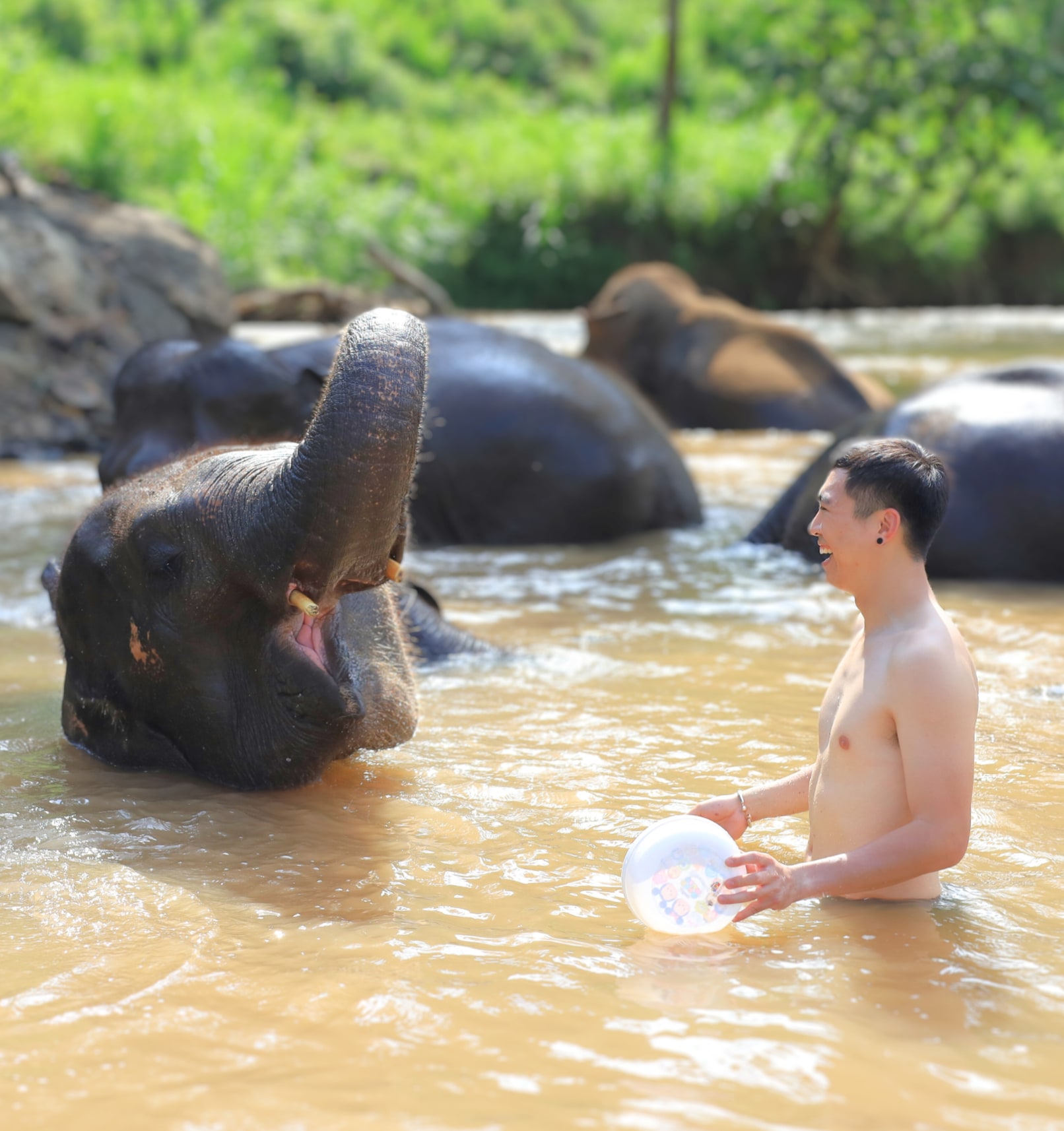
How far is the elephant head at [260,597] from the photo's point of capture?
279cm

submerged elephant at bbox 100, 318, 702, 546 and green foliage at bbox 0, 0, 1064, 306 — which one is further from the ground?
green foliage at bbox 0, 0, 1064, 306

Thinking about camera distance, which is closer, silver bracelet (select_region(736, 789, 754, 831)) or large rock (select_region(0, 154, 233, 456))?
silver bracelet (select_region(736, 789, 754, 831))

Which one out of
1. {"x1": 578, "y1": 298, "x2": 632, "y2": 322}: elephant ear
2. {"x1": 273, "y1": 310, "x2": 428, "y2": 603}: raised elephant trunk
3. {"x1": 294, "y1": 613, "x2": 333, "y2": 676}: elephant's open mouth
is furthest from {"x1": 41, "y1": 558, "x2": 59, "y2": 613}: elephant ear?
{"x1": 578, "y1": 298, "x2": 632, "y2": 322}: elephant ear

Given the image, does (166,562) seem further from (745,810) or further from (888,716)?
(888,716)

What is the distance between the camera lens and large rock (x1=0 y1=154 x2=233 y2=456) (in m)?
10.1

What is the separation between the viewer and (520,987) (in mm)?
2420

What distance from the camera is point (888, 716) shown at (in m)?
2.74

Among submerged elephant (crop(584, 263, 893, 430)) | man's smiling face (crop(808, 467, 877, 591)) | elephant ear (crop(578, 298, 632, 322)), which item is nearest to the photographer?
man's smiling face (crop(808, 467, 877, 591))

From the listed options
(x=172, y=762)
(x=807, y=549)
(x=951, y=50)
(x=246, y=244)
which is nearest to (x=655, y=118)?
(x=951, y=50)

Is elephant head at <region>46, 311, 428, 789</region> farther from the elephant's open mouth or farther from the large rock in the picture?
the large rock

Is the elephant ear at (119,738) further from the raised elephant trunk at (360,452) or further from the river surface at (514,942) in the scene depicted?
the raised elephant trunk at (360,452)

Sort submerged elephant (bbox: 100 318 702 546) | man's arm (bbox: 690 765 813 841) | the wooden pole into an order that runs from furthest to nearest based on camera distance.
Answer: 1. the wooden pole
2. submerged elephant (bbox: 100 318 702 546)
3. man's arm (bbox: 690 765 813 841)

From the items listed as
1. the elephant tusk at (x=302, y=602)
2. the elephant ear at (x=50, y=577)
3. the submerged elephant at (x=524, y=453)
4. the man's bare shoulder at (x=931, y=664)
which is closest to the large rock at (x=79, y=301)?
the submerged elephant at (x=524, y=453)

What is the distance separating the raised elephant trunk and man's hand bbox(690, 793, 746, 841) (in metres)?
0.72
